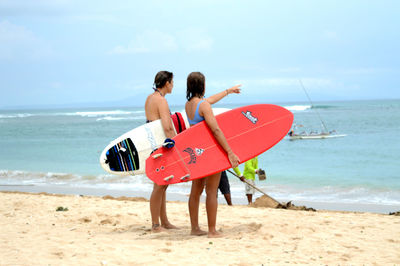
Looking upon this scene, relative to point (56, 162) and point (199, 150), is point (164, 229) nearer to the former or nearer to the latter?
point (199, 150)

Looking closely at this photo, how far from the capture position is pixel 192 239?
4.15 m

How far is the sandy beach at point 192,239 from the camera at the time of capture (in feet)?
11.4

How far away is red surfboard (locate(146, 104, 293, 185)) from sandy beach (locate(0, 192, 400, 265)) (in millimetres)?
630

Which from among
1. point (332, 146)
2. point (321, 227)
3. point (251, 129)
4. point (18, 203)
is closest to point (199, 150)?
point (251, 129)

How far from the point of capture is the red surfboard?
13.6ft

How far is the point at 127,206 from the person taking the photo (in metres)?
6.43

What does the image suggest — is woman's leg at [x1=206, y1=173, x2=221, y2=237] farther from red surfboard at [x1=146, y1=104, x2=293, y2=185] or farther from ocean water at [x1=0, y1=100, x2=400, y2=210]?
ocean water at [x1=0, y1=100, x2=400, y2=210]

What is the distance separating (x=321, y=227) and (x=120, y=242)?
→ 2044mm

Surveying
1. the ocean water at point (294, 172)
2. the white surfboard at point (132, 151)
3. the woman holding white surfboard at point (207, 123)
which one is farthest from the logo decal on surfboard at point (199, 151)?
the ocean water at point (294, 172)

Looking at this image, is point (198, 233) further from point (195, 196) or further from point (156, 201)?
point (156, 201)

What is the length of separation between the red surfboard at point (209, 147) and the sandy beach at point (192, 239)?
0.63 meters

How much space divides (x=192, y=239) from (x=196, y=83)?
Result: 4.72 ft

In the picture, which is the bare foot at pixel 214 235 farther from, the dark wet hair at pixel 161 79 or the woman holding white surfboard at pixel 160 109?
the dark wet hair at pixel 161 79

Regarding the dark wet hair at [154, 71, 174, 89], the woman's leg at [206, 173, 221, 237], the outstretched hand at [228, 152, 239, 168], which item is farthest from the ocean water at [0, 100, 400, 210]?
the dark wet hair at [154, 71, 174, 89]
